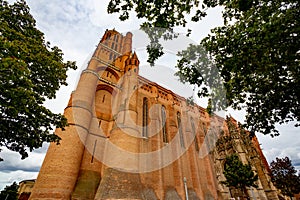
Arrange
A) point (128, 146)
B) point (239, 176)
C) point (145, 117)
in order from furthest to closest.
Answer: point (145, 117) < point (239, 176) < point (128, 146)

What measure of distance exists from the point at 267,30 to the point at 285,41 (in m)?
0.92

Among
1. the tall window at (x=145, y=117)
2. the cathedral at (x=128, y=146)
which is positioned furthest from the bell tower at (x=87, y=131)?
the tall window at (x=145, y=117)

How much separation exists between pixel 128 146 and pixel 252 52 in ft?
33.6

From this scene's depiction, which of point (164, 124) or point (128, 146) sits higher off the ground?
point (164, 124)

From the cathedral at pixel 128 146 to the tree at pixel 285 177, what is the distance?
57.6 inches

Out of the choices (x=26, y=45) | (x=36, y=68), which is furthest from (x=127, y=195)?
(x=26, y=45)

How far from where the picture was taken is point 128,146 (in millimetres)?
12695

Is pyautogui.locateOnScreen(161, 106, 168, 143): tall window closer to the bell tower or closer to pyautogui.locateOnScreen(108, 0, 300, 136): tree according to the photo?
the bell tower

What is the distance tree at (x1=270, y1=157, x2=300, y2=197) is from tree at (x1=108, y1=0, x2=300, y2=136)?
20.5 metres

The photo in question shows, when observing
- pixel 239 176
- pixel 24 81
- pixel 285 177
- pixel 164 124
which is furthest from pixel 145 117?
pixel 285 177

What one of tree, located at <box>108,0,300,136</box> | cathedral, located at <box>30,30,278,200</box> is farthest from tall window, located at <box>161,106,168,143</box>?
tree, located at <box>108,0,300,136</box>

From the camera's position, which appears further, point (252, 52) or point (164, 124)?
point (164, 124)

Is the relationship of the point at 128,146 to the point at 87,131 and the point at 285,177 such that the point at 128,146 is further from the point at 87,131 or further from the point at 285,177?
the point at 285,177

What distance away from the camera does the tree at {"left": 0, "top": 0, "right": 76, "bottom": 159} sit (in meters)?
5.38
